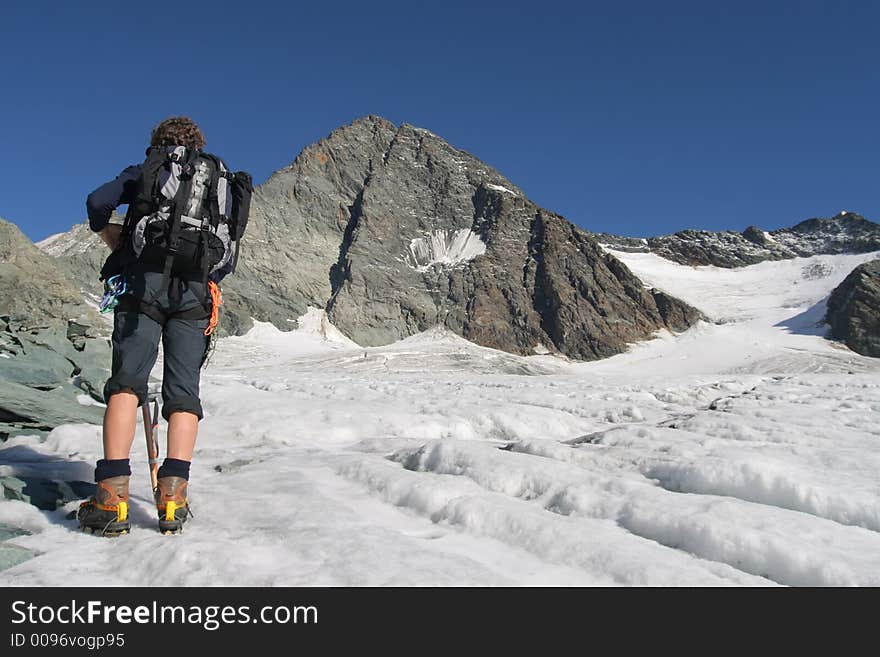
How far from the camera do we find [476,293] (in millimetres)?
98688

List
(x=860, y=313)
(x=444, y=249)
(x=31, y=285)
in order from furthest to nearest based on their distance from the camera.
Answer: (x=444, y=249) < (x=860, y=313) < (x=31, y=285)

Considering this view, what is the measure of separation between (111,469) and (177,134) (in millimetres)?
2261

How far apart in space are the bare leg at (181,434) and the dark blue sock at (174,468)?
1.5 inches

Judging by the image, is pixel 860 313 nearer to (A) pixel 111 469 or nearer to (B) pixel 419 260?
(B) pixel 419 260

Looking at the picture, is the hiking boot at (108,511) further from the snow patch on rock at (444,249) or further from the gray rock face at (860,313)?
the gray rock face at (860,313)

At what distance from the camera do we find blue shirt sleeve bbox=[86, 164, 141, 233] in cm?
350

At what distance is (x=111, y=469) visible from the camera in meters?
3.26

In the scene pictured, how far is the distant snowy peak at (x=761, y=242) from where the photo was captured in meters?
146

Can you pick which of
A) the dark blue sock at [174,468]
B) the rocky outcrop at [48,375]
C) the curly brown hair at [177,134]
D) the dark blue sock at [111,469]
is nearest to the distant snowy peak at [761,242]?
the rocky outcrop at [48,375]

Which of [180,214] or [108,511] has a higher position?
[180,214]

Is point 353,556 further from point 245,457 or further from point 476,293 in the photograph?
point 476,293

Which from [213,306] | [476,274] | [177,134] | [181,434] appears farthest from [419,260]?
[181,434]

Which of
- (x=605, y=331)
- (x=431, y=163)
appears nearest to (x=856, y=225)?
(x=605, y=331)

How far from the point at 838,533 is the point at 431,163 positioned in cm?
12107
